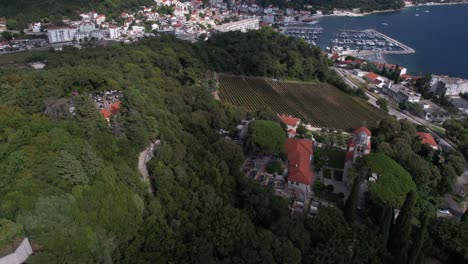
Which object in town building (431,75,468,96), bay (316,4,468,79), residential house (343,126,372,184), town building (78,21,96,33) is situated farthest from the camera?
bay (316,4,468,79)

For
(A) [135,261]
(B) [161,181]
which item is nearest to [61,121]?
(B) [161,181]

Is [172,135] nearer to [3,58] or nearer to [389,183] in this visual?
[389,183]

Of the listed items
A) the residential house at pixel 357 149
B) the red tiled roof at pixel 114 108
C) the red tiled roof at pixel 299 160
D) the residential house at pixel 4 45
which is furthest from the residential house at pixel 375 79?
the residential house at pixel 4 45

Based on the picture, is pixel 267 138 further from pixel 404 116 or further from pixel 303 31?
pixel 303 31

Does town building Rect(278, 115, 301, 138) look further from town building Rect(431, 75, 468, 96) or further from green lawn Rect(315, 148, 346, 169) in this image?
town building Rect(431, 75, 468, 96)

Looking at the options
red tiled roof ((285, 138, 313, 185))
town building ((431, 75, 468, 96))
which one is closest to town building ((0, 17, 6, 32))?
red tiled roof ((285, 138, 313, 185))
